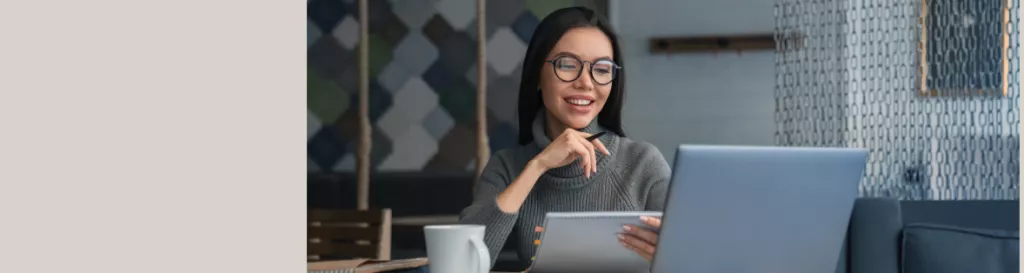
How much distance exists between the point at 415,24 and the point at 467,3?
0.24 metres

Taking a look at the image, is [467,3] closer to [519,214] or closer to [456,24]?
[456,24]

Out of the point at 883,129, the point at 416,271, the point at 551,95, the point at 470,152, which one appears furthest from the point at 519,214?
the point at 883,129

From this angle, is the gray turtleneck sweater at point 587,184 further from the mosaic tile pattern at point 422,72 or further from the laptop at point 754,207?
the mosaic tile pattern at point 422,72

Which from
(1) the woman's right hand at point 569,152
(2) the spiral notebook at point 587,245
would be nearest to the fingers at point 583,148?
(1) the woman's right hand at point 569,152

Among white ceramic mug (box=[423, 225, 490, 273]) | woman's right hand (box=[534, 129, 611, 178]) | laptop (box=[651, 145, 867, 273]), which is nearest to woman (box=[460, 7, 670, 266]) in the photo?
woman's right hand (box=[534, 129, 611, 178])

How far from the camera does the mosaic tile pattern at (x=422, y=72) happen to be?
4.44 m

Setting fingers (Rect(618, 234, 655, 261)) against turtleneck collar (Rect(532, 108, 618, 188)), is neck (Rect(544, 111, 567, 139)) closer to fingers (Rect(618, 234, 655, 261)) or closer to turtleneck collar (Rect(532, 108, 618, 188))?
turtleneck collar (Rect(532, 108, 618, 188))

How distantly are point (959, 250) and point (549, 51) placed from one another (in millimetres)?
869

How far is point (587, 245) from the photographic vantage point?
145 cm

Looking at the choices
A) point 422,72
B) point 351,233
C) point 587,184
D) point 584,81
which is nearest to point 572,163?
point 587,184

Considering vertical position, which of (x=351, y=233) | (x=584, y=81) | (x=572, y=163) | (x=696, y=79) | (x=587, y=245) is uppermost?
(x=696, y=79)

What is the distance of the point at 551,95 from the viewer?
2.10 meters

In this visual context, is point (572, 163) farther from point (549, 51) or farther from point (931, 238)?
point (931, 238)

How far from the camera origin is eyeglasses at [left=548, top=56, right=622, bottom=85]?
2.10m
